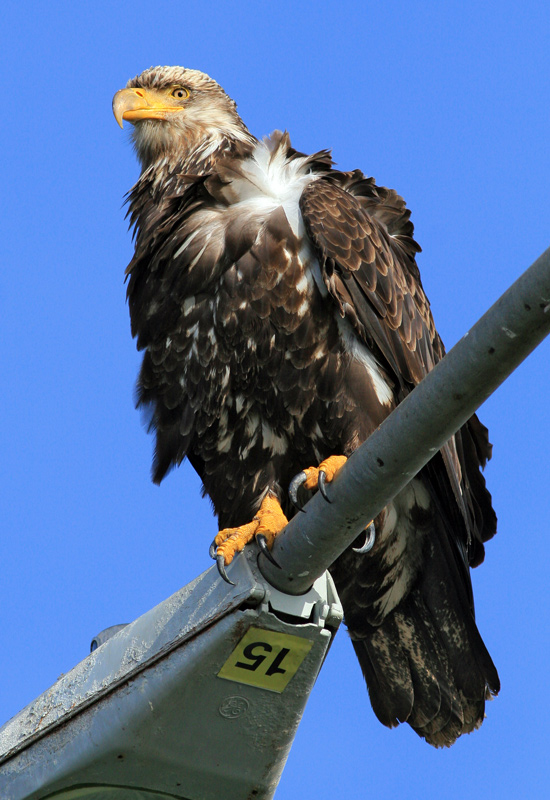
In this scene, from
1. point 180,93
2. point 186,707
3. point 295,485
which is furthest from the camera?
point 180,93

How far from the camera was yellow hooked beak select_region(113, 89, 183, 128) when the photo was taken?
5.74 meters

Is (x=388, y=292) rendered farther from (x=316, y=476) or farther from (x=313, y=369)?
(x=316, y=476)

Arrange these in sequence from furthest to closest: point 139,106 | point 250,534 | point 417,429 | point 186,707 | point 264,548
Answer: point 139,106 < point 250,534 < point 264,548 < point 186,707 < point 417,429

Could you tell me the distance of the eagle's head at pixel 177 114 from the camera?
5637 mm

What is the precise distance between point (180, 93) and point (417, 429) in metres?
4.01

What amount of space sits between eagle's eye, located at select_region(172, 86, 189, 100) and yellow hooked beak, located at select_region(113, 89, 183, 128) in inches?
1.8

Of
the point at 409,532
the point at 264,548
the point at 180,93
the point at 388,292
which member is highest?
the point at 180,93

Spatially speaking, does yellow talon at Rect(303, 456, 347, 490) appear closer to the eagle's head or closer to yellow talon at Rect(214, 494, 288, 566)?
yellow talon at Rect(214, 494, 288, 566)

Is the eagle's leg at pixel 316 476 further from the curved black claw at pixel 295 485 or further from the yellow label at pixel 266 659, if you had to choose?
the yellow label at pixel 266 659

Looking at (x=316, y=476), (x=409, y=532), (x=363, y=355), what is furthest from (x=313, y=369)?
(x=409, y=532)

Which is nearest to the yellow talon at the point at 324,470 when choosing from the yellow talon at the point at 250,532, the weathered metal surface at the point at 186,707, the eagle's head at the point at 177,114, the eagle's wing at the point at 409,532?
the yellow talon at the point at 250,532

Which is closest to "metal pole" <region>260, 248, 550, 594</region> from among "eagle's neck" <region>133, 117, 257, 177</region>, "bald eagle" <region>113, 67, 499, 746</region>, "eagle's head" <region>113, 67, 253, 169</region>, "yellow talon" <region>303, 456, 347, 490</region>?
"yellow talon" <region>303, 456, 347, 490</region>

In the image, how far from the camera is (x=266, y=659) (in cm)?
300

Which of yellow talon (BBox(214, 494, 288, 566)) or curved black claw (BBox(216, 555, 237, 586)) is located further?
yellow talon (BBox(214, 494, 288, 566))
